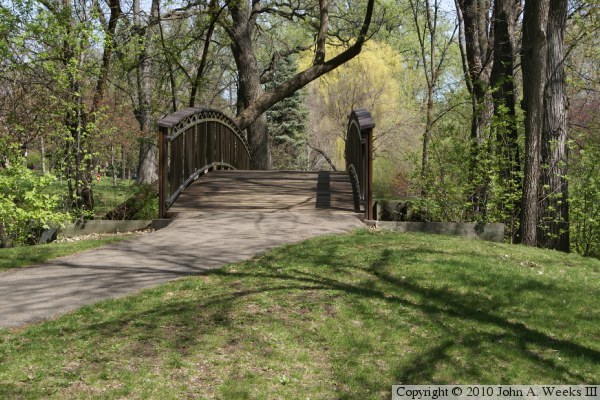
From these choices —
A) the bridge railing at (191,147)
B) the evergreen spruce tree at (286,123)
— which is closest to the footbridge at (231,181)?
the bridge railing at (191,147)

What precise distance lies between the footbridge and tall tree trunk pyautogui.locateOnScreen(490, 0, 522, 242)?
2581 millimetres

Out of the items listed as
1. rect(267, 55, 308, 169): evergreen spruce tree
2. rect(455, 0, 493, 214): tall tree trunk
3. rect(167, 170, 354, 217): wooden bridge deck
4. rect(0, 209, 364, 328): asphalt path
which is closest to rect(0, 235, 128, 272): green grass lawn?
rect(0, 209, 364, 328): asphalt path

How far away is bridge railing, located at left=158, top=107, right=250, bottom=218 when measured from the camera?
1134cm

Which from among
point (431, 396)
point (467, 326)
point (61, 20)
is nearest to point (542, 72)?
point (467, 326)

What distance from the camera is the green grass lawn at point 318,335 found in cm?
459

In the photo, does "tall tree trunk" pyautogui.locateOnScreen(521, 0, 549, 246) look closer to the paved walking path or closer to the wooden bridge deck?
the paved walking path

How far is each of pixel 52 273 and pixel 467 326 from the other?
4.85m

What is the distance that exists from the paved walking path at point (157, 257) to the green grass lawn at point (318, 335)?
0.45 metres

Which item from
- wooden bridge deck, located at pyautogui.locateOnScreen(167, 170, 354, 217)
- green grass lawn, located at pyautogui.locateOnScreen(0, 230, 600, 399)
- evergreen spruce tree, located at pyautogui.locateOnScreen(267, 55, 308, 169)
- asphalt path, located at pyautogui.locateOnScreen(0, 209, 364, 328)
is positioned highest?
evergreen spruce tree, located at pyautogui.locateOnScreen(267, 55, 308, 169)

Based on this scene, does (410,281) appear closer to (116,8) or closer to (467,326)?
(467,326)

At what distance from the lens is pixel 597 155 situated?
37.5 feet

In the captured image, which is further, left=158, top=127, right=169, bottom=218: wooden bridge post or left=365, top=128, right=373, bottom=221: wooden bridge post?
left=158, top=127, right=169, bottom=218: wooden bridge post

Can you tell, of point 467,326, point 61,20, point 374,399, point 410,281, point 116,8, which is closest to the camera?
point 374,399

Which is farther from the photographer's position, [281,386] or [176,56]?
[176,56]
